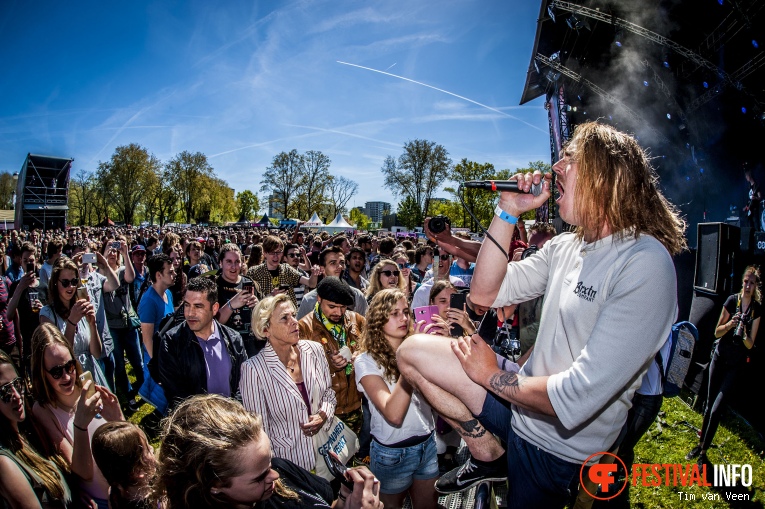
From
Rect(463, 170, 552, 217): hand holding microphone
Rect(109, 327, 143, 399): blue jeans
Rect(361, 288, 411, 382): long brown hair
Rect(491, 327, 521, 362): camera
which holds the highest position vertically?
Rect(463, 170, 552, 217): hand holding microphone

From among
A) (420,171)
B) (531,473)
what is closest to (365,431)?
(531,473)

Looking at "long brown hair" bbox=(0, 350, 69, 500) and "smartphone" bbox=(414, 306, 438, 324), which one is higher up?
"smartphone" bbox=(414, 306, 438, 324)

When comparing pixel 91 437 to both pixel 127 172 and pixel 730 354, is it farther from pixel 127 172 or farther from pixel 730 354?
pixel 127 172

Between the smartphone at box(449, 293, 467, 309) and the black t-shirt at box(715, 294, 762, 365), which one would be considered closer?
the smartphone at box(449, 293, 467, 309)

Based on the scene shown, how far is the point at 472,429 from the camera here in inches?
74.3

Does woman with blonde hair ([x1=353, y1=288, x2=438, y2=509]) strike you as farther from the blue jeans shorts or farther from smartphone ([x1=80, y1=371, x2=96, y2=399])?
smartphone ([x1=80, y1=371, x2=96, y2=399])

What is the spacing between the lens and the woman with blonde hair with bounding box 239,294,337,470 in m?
2.55

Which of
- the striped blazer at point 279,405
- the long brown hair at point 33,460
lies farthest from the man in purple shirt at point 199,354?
the long brown hair at point 33,460

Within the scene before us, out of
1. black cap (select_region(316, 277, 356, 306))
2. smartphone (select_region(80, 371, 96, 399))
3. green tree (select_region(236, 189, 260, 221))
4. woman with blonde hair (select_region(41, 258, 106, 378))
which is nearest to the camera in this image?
smartphone (select_region(80, 371, 96, 399))

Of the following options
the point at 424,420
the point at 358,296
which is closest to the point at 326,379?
the point at 424,420

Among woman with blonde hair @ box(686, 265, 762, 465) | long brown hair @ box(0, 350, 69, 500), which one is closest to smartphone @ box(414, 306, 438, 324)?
long brown hair @ box(0, 350, 69, 500)

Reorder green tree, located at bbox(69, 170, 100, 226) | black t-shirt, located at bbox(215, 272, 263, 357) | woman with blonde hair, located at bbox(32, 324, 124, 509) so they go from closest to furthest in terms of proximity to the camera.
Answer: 1. woman with blonde hair, located at bbox(32, 324, 124, 509)
2. black t-shirt, located at bbox(215, 272, 263, 357)
3. green tree, located at bbox(69, 170, 100, 226)

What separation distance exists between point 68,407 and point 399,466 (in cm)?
233

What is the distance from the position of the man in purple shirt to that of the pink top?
0.58 metres
